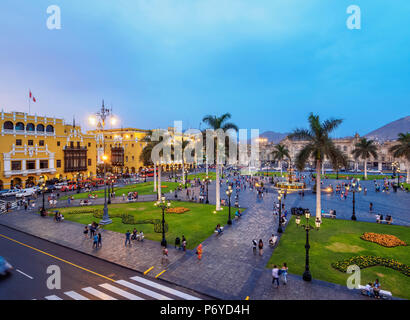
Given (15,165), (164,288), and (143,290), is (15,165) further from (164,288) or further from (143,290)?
(164,288)

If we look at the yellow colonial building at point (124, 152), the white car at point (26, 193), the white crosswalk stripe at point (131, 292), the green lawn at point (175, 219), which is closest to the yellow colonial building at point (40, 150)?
the white car at point (26, 193)

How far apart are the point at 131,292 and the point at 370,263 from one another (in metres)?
14.5

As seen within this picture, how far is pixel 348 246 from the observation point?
16.2m

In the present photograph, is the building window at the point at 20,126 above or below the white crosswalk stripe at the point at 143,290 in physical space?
above

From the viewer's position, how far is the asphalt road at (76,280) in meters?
10.9

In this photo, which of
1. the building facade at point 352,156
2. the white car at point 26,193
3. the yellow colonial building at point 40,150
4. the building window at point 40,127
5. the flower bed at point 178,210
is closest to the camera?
the flower bed at point 178,210

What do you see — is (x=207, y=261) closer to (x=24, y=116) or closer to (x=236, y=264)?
(x=236, y=264)

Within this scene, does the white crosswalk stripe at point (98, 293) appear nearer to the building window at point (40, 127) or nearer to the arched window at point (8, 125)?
the arched window at point (8, 125)

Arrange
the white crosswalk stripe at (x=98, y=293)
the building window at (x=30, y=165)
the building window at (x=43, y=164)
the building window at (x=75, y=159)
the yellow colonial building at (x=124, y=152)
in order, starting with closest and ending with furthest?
the white crosswalk stripe at (x=98, y=293)
the building window at (x=30, y=165)
the building window at (x=43, y=164)
the building window at (x=75, y=159)
the yellow colonial building at (x=124, y=152)

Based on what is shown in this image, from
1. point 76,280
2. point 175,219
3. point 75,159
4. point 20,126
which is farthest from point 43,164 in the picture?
point 76,280

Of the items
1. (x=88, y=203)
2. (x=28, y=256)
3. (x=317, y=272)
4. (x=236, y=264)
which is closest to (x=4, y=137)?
(x=88, y=203)

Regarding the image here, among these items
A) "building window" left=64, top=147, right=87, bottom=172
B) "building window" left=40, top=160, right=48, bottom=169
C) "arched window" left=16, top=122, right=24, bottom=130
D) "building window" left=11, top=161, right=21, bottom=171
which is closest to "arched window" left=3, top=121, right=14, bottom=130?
"arched window" left=16, top=122, right=24, bottom=130

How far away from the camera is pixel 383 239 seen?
17.0 m

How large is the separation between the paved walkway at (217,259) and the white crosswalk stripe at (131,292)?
77 cm
